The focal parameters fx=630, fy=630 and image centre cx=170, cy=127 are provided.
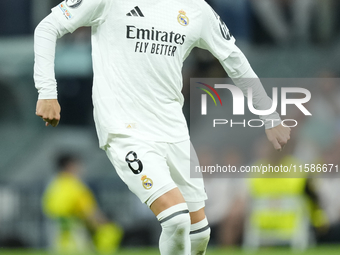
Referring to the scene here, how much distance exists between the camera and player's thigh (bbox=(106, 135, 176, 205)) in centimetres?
398

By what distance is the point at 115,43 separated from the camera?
165 inches

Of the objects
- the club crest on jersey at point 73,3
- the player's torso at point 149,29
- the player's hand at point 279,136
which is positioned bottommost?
the player's hand at point 279,136

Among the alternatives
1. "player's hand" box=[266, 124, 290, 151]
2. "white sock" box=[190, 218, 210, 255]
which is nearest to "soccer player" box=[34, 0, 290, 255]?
"white sock" box=[190, 218, 210, 255]

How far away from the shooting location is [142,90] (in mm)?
4188

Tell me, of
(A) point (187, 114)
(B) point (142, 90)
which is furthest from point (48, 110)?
(A) point (187, 114)

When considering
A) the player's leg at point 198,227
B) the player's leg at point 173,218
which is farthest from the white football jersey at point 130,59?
the player's leg at point 198,227

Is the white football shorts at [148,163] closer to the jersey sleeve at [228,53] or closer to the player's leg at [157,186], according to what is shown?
the player's leg at [157,186]

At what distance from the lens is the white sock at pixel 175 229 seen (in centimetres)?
393

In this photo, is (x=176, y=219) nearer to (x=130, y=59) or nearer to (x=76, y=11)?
(x=130, y=59)

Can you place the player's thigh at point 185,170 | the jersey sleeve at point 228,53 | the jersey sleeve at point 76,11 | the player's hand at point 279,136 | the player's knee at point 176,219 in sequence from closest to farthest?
1. the player's knee at point 176,219
2. the jersey sleeve at point 76,11
3. the player's thigh at point 185,170
4. the jersey sleeve at point 228,53
5. the player's hand at point 279,136

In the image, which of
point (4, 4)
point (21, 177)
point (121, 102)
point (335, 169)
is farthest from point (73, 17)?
point (4, 4)

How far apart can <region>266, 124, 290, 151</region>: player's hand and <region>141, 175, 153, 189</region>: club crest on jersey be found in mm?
1174

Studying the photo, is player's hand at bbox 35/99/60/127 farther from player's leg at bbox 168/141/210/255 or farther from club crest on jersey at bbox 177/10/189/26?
club crest on jersey at bbox 177/10/189/26

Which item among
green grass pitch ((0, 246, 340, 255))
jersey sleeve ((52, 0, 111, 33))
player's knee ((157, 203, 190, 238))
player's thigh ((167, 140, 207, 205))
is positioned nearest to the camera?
player's knee ((157, 203, 190, 238))
